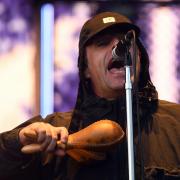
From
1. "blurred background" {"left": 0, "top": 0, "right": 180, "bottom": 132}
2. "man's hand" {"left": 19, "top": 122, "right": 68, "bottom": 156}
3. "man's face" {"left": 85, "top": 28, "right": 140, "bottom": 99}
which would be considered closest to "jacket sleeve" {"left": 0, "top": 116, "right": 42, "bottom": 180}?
"man's hand" {"left": 19, "top": 122, "right": 68, "bottom": 156}

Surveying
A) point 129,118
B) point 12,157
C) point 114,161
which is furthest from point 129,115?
point 12,157

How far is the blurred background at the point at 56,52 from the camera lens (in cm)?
226

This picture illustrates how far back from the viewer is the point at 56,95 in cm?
226

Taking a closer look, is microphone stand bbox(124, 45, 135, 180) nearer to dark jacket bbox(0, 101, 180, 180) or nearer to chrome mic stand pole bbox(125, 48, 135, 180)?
chrome mic stand pole bbox(125, 48, 135, 180)

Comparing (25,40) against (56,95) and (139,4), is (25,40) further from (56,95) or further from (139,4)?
(139,4)

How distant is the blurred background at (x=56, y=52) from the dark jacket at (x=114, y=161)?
68cm

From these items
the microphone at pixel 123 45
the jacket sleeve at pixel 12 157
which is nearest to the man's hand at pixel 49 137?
the jacket sleeve at pixel 12 157

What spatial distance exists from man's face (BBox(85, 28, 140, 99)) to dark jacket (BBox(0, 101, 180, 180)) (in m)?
0.08

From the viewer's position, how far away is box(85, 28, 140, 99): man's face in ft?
5.23

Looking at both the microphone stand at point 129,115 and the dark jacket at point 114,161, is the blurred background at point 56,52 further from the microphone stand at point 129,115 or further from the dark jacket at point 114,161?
the microphone stand at point 129,115

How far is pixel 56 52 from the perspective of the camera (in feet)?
7.48

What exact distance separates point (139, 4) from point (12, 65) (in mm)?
689

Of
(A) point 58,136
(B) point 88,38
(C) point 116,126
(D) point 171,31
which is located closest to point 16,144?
(A) point 58,136

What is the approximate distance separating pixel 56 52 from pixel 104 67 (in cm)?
67
